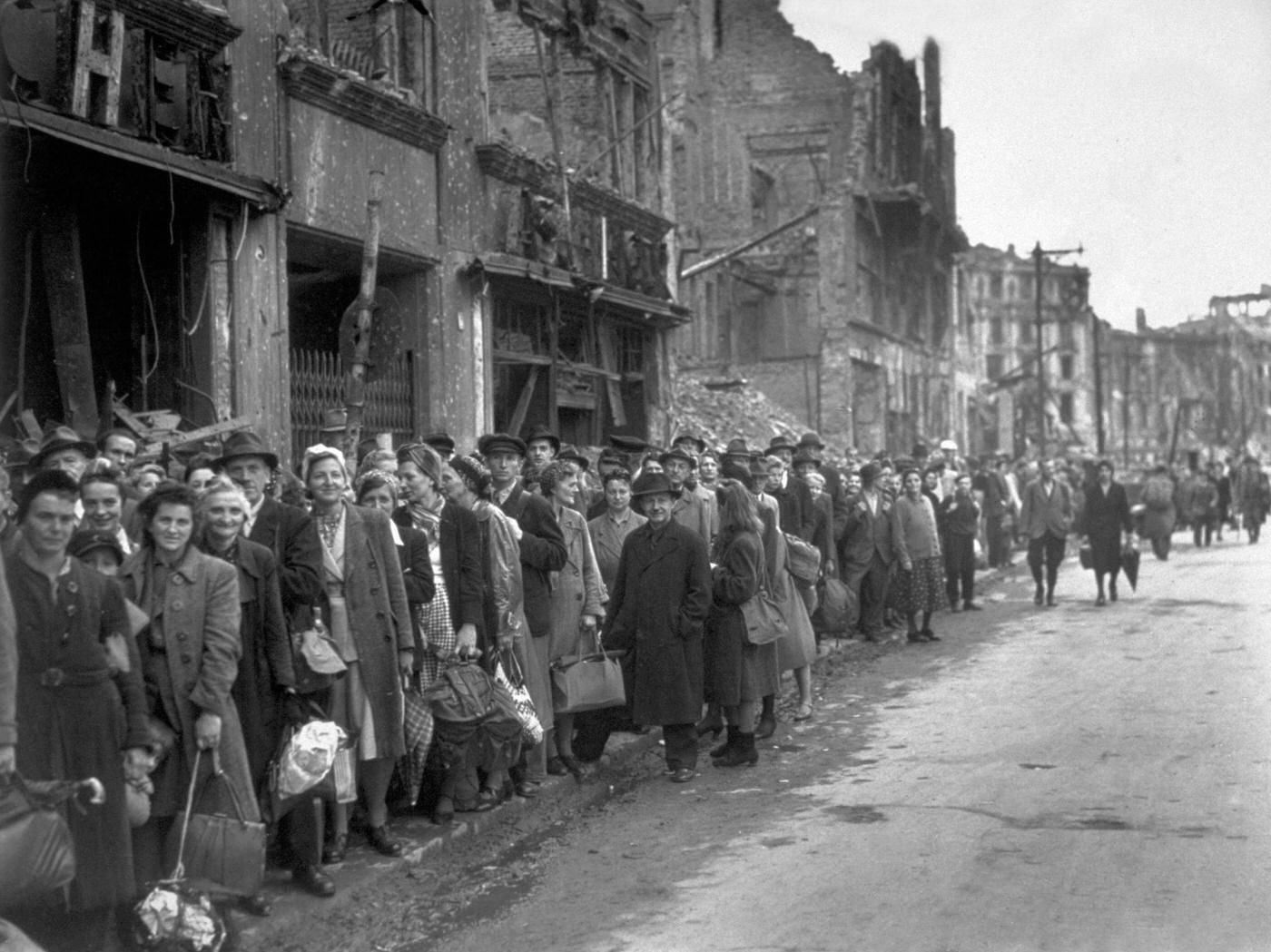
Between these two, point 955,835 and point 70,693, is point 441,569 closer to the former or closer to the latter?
point 955,835

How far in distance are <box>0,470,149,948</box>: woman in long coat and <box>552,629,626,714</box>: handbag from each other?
13.3 ft

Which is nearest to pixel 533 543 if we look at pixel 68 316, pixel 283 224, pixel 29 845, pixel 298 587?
pixel 298 587

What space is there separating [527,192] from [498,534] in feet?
31.8

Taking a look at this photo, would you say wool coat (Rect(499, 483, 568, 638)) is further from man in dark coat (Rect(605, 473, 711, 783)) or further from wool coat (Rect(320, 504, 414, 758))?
wool coat (Rect(320, 504, 414, 758))

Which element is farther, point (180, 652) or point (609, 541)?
point (609, 541)

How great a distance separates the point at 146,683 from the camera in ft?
20.3

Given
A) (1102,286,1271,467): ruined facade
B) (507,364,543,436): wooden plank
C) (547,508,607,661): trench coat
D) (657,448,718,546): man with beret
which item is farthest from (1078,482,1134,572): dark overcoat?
(1102,286,1271,467): ruined facade

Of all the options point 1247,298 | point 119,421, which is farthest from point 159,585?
point 1247,298

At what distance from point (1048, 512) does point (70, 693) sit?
1714 cm

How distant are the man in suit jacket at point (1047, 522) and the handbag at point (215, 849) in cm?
1639

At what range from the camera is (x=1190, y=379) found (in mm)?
105188

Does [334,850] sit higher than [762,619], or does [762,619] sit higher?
[762,619]

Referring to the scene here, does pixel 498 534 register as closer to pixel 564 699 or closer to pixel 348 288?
pixel 564 699

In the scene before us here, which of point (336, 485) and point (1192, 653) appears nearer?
point (336, 485)
